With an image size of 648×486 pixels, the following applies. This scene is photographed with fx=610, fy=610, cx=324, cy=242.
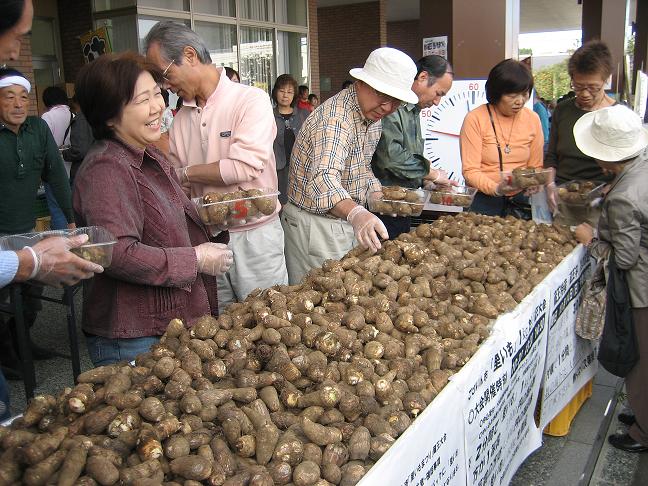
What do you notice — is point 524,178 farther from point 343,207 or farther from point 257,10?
point 257,10

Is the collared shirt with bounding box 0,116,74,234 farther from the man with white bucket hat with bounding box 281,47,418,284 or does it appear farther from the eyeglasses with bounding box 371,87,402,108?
the eyeglasses with bounding box 371,87,402,108

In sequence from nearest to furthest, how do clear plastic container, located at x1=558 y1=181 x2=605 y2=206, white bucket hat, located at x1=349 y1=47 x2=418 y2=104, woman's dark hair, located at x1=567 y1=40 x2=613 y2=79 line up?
white bucket hat, located at x1=349 y1=47 x2=418 y2=104
clear plastic container, located at x1=558 y1=181 x2=605 y2=206
woman's dark hair, located at x1=567 y1=40 x2=613 y2=79

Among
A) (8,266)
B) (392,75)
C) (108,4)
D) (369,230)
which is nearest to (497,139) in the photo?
(392,75)

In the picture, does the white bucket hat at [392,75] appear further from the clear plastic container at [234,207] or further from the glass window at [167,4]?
the glass window at [167,4]

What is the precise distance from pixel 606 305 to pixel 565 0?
72.5 ft

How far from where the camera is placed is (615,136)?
3.29m

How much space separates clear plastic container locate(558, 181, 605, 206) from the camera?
393 cm

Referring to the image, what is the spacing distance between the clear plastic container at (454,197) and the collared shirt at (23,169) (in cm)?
278

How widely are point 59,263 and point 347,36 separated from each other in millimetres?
18156

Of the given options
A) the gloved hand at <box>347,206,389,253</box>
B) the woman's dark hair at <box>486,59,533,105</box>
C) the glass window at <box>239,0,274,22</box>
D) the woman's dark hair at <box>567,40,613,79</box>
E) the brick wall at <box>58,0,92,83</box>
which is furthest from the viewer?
the glass window at <box>239,0,274,22</box>

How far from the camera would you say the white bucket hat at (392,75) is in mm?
3273

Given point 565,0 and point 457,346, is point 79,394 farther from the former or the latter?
point 565,0

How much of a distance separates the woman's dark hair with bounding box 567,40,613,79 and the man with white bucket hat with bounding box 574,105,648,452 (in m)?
0.69

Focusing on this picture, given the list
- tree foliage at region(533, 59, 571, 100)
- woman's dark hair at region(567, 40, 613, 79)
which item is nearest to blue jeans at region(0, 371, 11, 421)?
woman's dark hair at region(567, 40, 613, 79)
